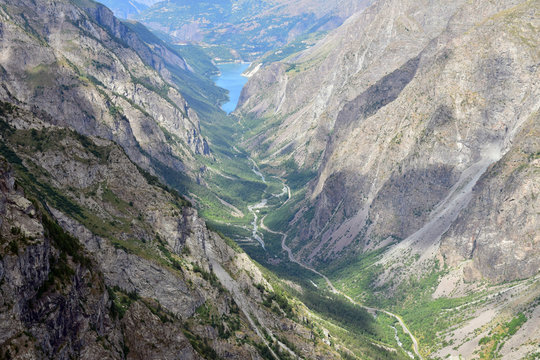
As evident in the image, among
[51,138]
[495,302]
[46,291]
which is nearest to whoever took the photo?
[46,291]

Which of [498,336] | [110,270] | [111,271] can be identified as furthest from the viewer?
[498,336]

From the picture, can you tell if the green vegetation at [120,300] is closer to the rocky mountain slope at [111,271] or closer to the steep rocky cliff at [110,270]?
the rocky mountain slope at [111,271]

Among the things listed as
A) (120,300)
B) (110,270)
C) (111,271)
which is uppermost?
(110,270)

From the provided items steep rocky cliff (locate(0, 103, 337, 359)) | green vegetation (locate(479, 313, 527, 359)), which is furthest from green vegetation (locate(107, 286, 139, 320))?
green vegetation (locate(479, 313, 527, 359))

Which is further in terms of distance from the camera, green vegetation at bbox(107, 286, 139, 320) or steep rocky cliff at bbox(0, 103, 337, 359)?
green vegetation at bbox(107, 286, 139, 320)

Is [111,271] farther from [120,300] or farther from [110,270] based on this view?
[120,300]

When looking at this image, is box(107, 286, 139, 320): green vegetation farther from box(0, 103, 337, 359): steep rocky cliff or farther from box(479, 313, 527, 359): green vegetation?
box(479, 313, 527, 359): green vegetation

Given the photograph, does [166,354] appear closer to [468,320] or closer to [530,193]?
Result: [468,320]

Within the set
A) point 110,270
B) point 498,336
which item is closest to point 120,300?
point 110,270

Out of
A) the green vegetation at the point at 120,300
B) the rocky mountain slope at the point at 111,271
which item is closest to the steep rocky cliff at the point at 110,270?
the rocky mountain slope at the point at 111,271

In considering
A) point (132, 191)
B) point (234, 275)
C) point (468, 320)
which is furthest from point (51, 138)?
point (468, 320)

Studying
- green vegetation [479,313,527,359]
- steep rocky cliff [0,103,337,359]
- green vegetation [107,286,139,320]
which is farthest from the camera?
Answer: green vegetation [479,313,527,359]
